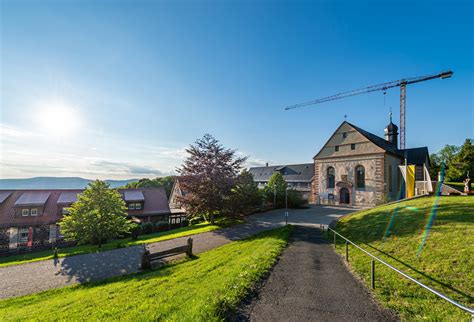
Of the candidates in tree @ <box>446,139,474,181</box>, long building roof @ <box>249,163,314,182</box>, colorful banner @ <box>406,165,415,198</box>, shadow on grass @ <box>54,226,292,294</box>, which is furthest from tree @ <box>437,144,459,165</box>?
shadow on grass @ <box>54,226,292,294</box>

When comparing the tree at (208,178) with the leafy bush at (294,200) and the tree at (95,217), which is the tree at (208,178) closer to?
the tree at (95,217)

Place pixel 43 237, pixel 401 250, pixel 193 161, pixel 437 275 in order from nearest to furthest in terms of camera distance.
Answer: pixel 437 275 → pixel 401 250 → pixel 193 161 → pixel 43 237

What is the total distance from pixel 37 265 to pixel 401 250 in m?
16.3

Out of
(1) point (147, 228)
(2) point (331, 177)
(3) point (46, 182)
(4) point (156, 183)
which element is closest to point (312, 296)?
(1) point (147, 228)

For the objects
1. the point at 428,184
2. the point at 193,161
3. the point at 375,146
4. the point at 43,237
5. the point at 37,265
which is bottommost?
the point at 43,237

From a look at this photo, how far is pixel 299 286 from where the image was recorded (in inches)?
196

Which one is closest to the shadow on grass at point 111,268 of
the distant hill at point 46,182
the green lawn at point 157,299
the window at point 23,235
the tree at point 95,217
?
the green lawn at point 157,299

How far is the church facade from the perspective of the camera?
25.6m

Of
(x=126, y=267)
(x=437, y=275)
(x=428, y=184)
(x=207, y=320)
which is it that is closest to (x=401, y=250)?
(x=437, y=275)

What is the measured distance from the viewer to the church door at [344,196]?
92.1 feet

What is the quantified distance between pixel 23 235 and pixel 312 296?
1089 inches

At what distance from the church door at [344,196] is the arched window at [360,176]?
174 centimetres

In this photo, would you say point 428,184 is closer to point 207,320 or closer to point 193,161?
point 193,161

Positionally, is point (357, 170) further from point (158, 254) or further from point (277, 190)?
point (158, 254)
